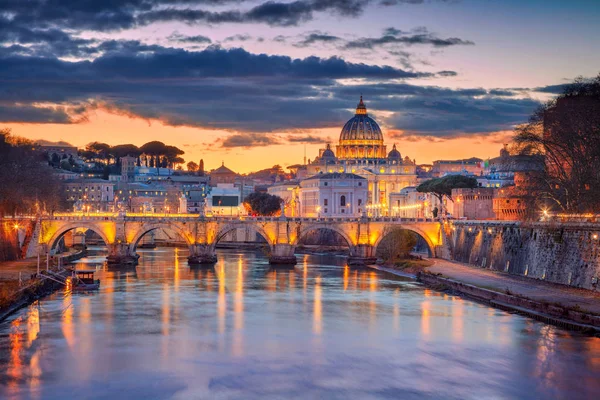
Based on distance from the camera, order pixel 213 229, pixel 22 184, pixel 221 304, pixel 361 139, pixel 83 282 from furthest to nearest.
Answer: pixel 361 139
pixel 213 229
pixel 22 184
pixel 83 282
pixel 221 304

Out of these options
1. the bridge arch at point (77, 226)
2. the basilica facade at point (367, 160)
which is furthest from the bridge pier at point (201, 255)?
the basilica facade at point (367, 160)

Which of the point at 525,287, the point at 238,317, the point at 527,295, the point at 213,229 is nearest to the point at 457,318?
the point at 527,295

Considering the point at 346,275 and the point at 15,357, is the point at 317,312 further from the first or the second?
the point at 346,275

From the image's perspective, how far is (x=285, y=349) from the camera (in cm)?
3578

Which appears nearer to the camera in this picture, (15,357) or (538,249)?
(15,357)

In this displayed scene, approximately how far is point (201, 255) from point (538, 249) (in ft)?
104

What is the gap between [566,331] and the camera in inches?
1430

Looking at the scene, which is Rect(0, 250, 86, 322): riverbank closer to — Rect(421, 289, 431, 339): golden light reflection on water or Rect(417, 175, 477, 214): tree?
Rect(421, 289, 431, 339): golden light reflection on water

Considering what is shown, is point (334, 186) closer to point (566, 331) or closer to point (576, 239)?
point (576, 239)

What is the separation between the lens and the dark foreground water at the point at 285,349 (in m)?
29.5

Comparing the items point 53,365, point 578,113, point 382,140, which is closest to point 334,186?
point 382,140

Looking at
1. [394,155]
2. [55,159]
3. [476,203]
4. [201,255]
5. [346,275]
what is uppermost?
[394,155]

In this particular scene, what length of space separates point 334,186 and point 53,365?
385ft

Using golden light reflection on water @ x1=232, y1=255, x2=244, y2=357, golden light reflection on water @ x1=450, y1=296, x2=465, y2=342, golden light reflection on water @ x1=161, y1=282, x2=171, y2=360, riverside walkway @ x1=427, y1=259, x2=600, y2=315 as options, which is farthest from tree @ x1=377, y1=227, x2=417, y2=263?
golden light reflection on water @ x1=450, y1=296, x2=465, y2=342
